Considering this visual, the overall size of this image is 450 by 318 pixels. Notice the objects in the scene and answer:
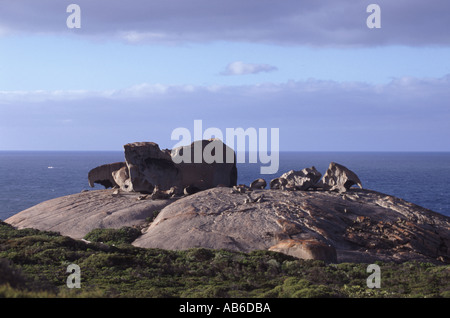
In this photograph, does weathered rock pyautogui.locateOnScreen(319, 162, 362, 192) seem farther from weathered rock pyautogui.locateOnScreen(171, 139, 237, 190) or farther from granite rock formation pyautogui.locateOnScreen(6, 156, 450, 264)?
weathered rock pyautogui.locateOnScreen(171, 139, 237, 190)

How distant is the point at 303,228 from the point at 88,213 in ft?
48.2

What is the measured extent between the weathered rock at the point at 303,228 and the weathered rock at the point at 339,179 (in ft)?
10.8

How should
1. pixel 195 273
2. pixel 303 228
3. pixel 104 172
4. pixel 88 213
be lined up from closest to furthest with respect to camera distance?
1. pixel 195 273
2. pixel 303 228
3. pixel 88 213
4. pixel 104 172

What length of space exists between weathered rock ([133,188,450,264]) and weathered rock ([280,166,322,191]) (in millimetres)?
3339

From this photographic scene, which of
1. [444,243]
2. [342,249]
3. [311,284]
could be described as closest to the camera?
[311,284]

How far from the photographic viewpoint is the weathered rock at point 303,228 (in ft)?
85.1

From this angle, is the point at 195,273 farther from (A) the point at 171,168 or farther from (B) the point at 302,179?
(A) the point at 171,168

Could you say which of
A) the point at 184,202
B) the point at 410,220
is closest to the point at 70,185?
the point at 184,202

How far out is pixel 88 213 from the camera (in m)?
33.9

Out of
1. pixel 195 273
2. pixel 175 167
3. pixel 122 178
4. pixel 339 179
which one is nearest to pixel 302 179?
pixel 339 179

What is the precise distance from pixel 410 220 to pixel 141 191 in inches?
743

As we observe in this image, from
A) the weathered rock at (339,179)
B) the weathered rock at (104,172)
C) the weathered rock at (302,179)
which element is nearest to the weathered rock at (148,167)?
the weathered rock at (104,172)
